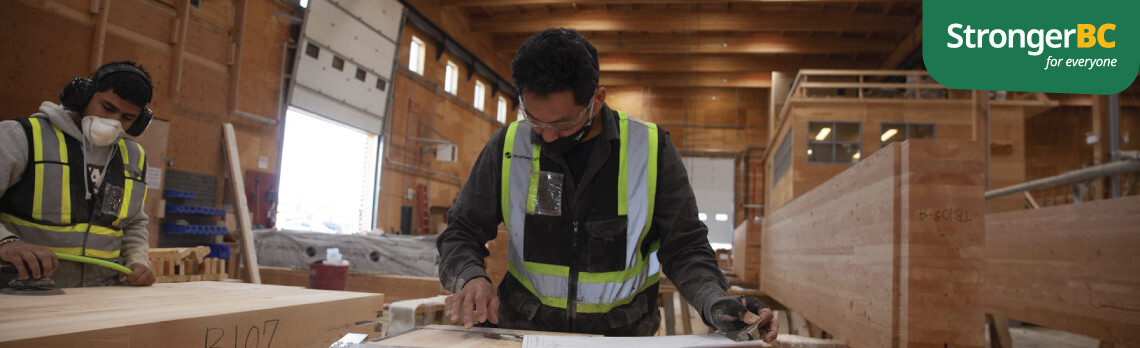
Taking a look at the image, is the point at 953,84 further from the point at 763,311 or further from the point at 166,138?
the point at 166,138

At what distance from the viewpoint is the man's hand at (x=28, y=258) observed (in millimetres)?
2152

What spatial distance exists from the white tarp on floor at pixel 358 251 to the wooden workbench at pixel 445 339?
19.6ft

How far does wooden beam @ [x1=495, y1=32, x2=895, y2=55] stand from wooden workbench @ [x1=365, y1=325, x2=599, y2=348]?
648 inches

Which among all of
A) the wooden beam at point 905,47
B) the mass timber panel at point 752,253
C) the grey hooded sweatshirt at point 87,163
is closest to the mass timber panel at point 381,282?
the mass timber panel at point 752,253

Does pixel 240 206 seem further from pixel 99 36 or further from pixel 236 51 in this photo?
pixel 236 51

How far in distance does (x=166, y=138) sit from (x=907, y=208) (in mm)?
8185

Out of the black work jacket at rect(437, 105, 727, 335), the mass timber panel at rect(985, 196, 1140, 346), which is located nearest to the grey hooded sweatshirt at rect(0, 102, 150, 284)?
the black work jacket at rect(437, 105, 727, 335)

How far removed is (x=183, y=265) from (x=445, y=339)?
3.73m

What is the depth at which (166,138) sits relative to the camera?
26.1 feet

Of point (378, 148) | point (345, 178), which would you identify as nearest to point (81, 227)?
point (345, 178)

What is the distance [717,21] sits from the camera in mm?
16281

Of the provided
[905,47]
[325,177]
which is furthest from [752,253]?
[905,47]

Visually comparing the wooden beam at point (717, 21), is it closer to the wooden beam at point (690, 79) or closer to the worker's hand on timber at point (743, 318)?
the wooden beam at point (690, 79)

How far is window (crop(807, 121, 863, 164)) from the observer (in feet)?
44.9
